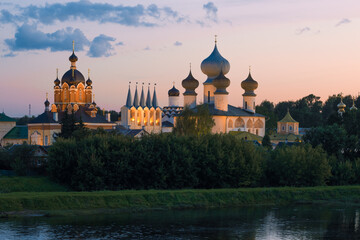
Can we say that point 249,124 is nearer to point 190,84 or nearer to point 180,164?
point 190,84

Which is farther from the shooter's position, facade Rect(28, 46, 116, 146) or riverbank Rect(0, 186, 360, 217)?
facade Rect(28, 46, 116, 146)

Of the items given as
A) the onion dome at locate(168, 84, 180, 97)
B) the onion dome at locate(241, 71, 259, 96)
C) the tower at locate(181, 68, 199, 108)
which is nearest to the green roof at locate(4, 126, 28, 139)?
the tower at locate(181, 68, 199, 108)

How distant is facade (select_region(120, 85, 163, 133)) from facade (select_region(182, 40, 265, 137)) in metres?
4.62

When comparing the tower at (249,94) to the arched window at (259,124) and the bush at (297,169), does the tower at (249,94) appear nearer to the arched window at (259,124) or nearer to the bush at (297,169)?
the arched window at (259,124)

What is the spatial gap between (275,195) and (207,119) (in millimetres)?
→ 19819

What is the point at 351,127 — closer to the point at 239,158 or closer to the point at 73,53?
the point at 239,158

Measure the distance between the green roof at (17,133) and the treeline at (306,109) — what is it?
38.3 meters

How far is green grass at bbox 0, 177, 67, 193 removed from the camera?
96.5ft

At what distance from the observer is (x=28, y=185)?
3005 centimetres

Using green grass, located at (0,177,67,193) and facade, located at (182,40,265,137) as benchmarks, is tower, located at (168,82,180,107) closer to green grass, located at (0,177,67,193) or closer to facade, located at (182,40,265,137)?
facade, located at (182,40,265,137)

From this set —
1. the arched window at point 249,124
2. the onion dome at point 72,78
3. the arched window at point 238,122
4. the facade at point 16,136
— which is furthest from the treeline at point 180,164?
the onion dome at point 72,78

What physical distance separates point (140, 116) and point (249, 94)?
11903mm

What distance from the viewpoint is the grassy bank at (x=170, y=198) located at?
26061 mm

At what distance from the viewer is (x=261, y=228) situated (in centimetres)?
2345
